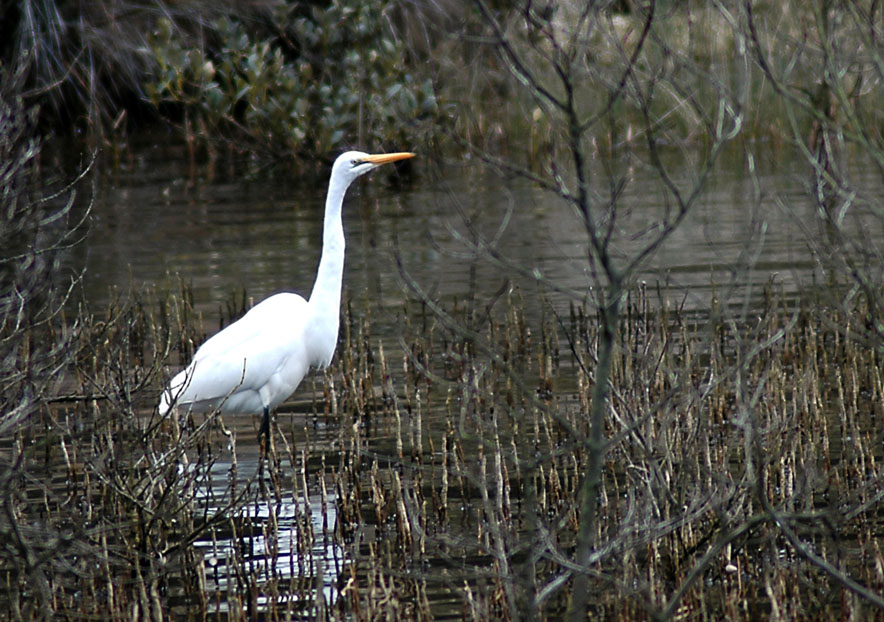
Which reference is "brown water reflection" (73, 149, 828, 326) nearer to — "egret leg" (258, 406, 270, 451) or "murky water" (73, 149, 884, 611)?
"murky water" (73, 149, 884, 611)

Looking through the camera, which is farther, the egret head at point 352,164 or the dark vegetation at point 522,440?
the egret head at point 352,164

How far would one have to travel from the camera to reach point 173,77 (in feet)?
59.0

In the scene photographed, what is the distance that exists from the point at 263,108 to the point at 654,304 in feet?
30.3

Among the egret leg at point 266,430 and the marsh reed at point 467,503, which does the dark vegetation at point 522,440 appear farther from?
the egret leg at point 266,430

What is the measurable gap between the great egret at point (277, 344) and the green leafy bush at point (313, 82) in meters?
9.10

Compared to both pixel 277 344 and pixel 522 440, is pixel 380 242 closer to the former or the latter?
pixel 277 344

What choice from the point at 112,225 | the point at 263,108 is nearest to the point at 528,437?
the point at 112,225

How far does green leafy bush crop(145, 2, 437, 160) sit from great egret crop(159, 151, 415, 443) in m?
9.10

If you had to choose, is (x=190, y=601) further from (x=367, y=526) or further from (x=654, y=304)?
(x=654, y=304)

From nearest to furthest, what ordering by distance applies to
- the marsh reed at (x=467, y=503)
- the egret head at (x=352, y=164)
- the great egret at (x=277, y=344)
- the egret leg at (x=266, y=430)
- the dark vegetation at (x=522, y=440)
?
the dark vegetation at (x=522, y=440) → the marsh reed at (x=467, y=503) → the egret leg at (x=266, y=430) → the great egret at (x=277, y=344) → the egret head at (x=352, y=164)

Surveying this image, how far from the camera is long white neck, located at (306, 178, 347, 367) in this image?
23.6 ft

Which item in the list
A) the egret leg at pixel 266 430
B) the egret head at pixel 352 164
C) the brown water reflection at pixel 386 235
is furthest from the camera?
the brown water reflection at pixel 386 235

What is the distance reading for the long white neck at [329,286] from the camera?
7.19 meters

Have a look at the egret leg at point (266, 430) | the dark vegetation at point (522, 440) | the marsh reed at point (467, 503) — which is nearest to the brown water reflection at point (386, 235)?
the dark vegetation at point (522, 440)
